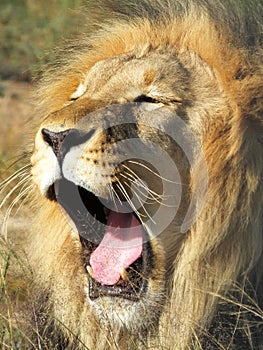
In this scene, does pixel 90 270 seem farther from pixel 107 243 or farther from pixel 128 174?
pixel 128 174

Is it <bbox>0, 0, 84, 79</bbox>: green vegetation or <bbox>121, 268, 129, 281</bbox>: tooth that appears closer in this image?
<bbox>121, 268, 129, 281</bbox>: tooth

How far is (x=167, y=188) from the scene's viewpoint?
3.19m

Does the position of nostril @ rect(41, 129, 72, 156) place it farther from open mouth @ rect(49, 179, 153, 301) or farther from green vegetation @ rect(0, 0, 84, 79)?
green vegetation @ rect(0, 0, 84, 79)

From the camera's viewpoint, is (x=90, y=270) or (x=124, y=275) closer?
(x=124, y=275)

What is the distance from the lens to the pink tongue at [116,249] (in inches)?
129

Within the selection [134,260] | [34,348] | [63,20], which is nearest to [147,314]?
[134,260]

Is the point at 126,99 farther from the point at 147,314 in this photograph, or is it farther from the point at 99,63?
the point at 147,314

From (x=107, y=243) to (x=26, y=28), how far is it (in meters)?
3.77

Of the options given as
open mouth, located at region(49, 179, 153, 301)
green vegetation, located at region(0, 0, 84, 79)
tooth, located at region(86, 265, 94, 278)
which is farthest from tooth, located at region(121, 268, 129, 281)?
green vegetation, located at region(0, 0, 84, 79)

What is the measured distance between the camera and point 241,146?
3.09 metres

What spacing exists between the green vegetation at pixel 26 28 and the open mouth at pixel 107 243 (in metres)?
3.11

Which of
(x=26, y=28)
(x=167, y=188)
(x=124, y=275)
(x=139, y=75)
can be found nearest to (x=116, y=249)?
(x=124, y=275)

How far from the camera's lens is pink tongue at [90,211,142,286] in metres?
3.29

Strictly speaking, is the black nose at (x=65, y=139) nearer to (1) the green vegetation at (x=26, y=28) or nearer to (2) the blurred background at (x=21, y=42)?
(2) the blurred background at (x=21, y=42)
